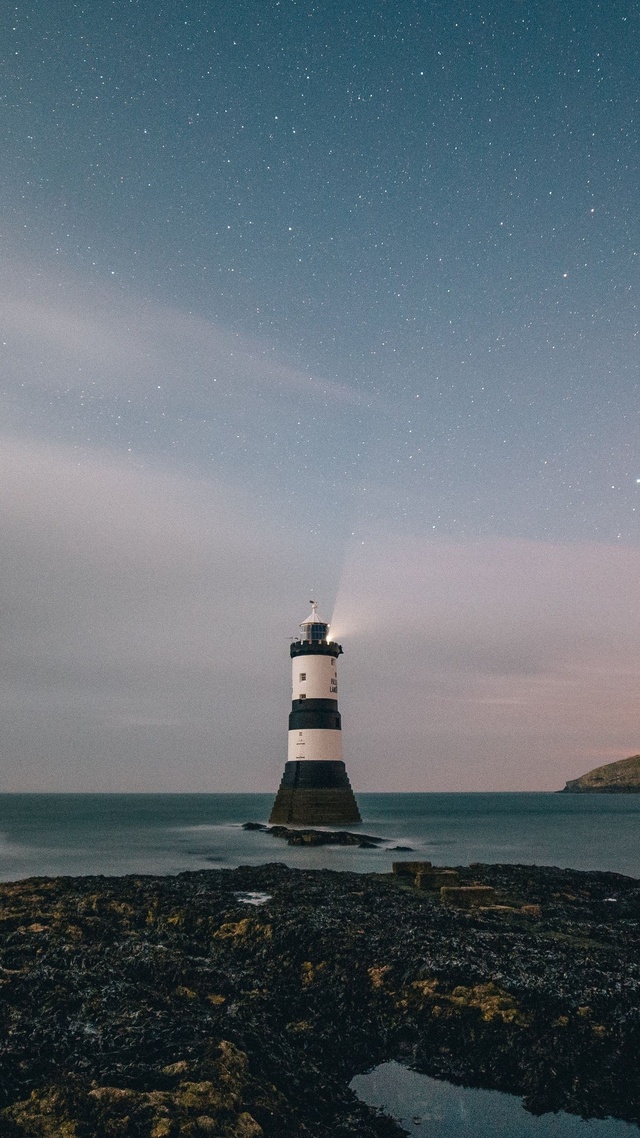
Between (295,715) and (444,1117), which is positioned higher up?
(295,715)

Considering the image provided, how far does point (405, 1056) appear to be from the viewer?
43.2 feet

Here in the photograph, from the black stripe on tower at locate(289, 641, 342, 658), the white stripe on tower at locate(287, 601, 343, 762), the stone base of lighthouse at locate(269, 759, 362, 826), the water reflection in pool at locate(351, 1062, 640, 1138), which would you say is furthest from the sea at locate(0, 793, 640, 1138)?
the black stripe on tower at locate(289, 641, 342, 658)

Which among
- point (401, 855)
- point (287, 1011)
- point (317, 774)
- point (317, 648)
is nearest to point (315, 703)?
point (317, 648)

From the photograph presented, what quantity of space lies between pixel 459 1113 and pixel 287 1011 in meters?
3.95

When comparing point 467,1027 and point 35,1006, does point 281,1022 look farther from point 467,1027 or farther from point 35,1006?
point 35,1006

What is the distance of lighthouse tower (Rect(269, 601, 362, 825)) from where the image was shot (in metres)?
53.1

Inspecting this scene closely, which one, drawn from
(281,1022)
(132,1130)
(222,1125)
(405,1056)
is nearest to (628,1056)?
(405,1056)

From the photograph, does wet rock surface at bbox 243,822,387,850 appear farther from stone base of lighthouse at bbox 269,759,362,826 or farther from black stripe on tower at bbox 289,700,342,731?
black stripe on tower at bbox 289,700,342,731

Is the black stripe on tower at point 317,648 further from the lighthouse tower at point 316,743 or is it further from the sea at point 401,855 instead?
the sea at point 401,855

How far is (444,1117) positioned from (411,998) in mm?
2669

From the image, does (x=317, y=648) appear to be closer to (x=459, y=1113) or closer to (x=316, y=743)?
(x=316, y=743)

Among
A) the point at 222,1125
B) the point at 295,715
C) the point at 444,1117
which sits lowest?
the point at 444,1117

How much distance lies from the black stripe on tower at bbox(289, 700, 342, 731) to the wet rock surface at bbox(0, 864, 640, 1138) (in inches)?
1277

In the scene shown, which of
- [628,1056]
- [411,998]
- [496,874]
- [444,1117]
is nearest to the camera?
[444,1117]
